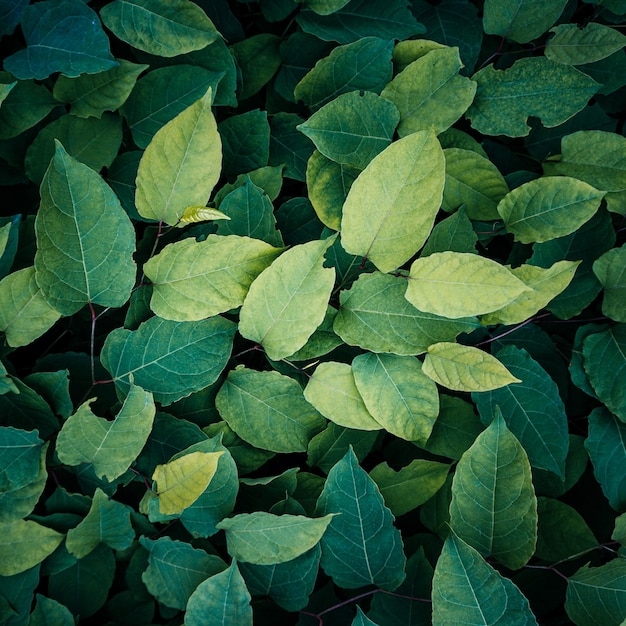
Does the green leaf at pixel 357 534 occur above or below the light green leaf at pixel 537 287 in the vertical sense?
below

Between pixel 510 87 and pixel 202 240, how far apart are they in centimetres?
60

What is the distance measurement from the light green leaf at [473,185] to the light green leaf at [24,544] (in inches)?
31.8

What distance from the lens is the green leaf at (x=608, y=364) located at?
971 mm

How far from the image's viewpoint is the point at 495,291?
813mm

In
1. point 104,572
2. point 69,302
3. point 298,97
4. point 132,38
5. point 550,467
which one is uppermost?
point 132,38

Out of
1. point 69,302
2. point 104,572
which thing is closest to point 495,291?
point 69,302

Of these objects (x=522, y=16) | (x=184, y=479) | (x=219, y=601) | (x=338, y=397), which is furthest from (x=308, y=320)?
(x=522, y=16)

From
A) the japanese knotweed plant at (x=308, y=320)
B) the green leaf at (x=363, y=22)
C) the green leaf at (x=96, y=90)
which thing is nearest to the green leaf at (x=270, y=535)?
the japanese knotweed plant at (x=308, y=320)

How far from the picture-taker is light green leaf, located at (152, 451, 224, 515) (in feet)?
2.63

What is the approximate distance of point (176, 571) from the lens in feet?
2.81

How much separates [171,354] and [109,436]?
0.47 feet

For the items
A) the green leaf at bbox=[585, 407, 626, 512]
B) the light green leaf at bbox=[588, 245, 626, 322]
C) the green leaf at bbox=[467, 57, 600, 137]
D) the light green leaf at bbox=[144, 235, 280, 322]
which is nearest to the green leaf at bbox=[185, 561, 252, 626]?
the light green leaf at bbox=[144, 235, 280, 322]

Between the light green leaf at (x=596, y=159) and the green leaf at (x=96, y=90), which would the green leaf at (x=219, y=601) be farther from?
the light green leaf at (x=596, y=159)

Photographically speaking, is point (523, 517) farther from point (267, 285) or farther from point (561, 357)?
point (267, 285)
